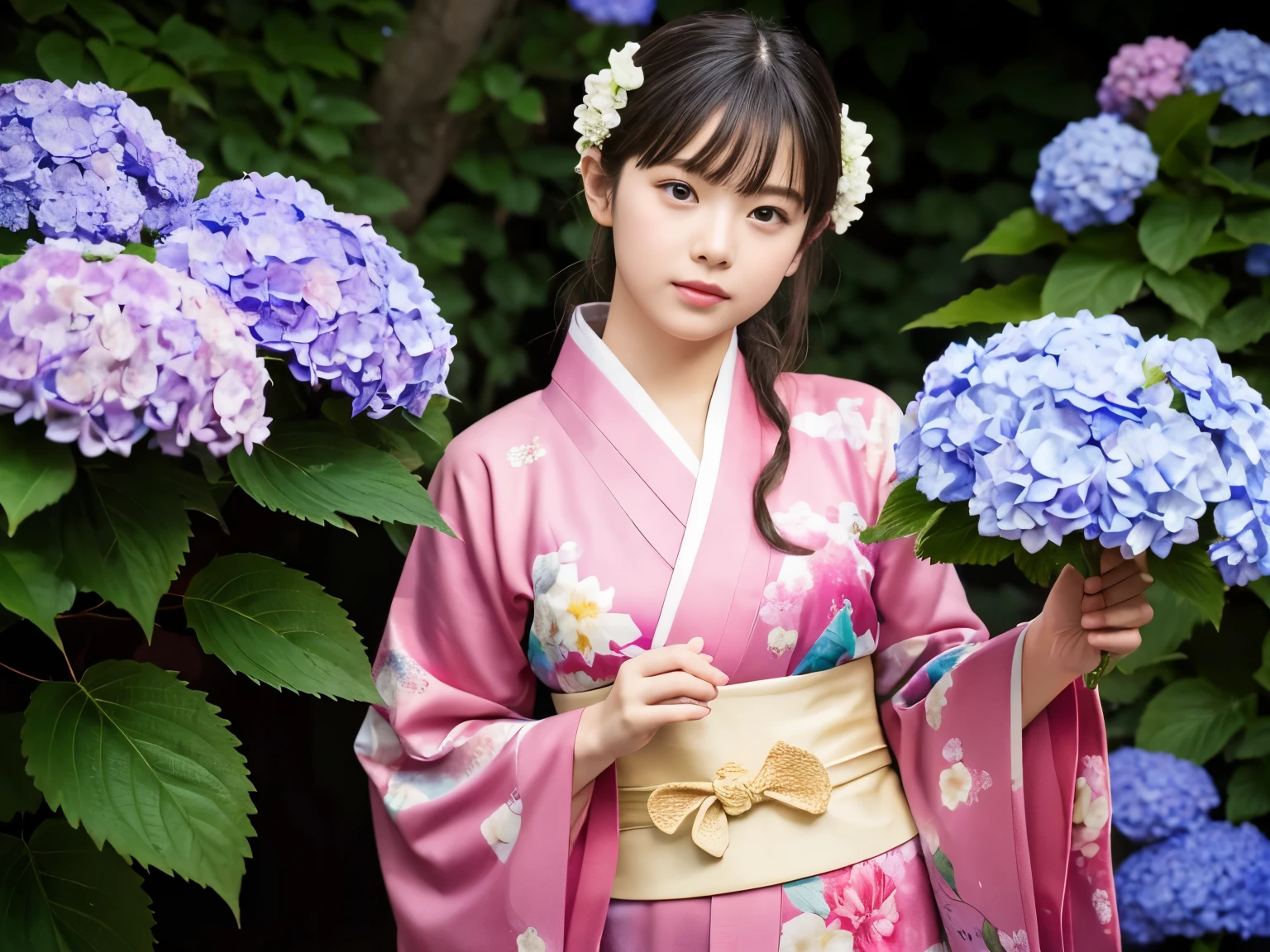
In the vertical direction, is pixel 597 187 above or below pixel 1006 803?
above

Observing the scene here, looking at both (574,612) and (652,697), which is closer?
(652,697)

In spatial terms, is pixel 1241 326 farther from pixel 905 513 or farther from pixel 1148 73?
pixel 905 513

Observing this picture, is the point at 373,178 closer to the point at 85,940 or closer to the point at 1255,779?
the point at 85,940

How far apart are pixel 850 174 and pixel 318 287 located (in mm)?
693

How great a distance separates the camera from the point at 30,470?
3.76 feet

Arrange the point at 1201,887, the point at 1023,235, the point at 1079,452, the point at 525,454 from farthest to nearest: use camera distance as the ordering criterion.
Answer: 1. the point at 1023,235
2. the point at 1201,887
3. the point at 525,454
4. the point at 1079,452

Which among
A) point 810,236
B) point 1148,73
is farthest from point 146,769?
point 1148,73

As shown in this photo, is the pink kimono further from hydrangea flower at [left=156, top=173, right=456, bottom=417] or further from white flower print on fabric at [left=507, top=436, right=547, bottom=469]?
hydrangea flower at [left=156, top=173, right=456, bottom=417]

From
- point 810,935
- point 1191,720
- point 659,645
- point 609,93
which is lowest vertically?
point 1191,720

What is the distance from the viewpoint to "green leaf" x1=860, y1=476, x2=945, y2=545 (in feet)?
4.16

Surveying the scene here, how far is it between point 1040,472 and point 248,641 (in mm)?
791

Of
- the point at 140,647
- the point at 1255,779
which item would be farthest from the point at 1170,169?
the point at 140,647

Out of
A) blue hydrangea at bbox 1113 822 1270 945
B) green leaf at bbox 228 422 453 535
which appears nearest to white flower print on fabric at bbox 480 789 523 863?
green leaf at bbox 228 422 453 535

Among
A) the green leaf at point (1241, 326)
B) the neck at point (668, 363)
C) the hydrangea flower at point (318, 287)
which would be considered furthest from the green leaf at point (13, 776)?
the green leaf at point (1241, 326)
